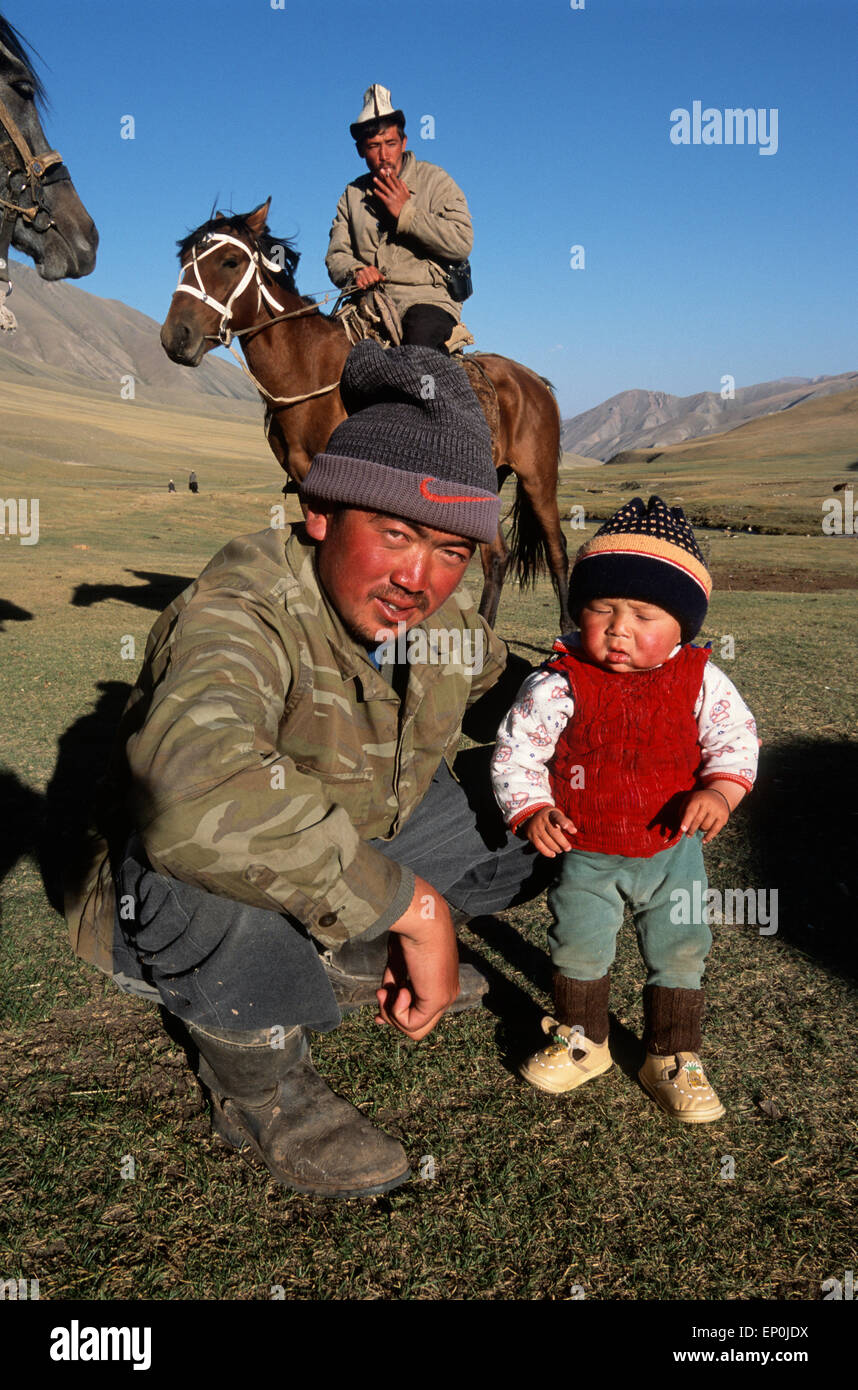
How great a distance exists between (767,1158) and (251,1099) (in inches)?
47.8

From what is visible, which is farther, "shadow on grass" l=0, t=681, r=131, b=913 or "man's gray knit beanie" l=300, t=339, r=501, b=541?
"shadow on grass" l=0, t=681, r=131, b=913

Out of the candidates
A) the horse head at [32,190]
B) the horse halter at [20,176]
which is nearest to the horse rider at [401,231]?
the horse head at [32,190]

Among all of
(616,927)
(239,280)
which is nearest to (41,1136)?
(616,927)

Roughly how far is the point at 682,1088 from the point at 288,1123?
0.97 metres

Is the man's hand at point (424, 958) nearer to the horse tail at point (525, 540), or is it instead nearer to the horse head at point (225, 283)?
the horse head at point (225, 283)

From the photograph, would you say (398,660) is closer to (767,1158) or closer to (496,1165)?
(496,1165)

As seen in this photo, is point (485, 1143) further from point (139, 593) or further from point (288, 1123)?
point (139, 593)

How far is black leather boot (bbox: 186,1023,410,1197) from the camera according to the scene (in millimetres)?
1898

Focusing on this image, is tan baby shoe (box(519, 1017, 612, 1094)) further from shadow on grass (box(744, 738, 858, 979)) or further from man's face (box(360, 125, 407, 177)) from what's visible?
man's face (box(360, 125, 407, 177))

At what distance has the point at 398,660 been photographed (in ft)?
7.41

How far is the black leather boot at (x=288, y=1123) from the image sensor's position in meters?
1.90

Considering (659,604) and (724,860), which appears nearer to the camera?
(659,604)

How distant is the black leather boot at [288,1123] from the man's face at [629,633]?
1223 mm

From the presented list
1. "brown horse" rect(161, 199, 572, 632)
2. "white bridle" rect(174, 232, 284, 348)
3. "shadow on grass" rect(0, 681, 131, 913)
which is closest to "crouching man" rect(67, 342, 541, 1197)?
"shadow on grass" rect(0, 681, 131, 913)
